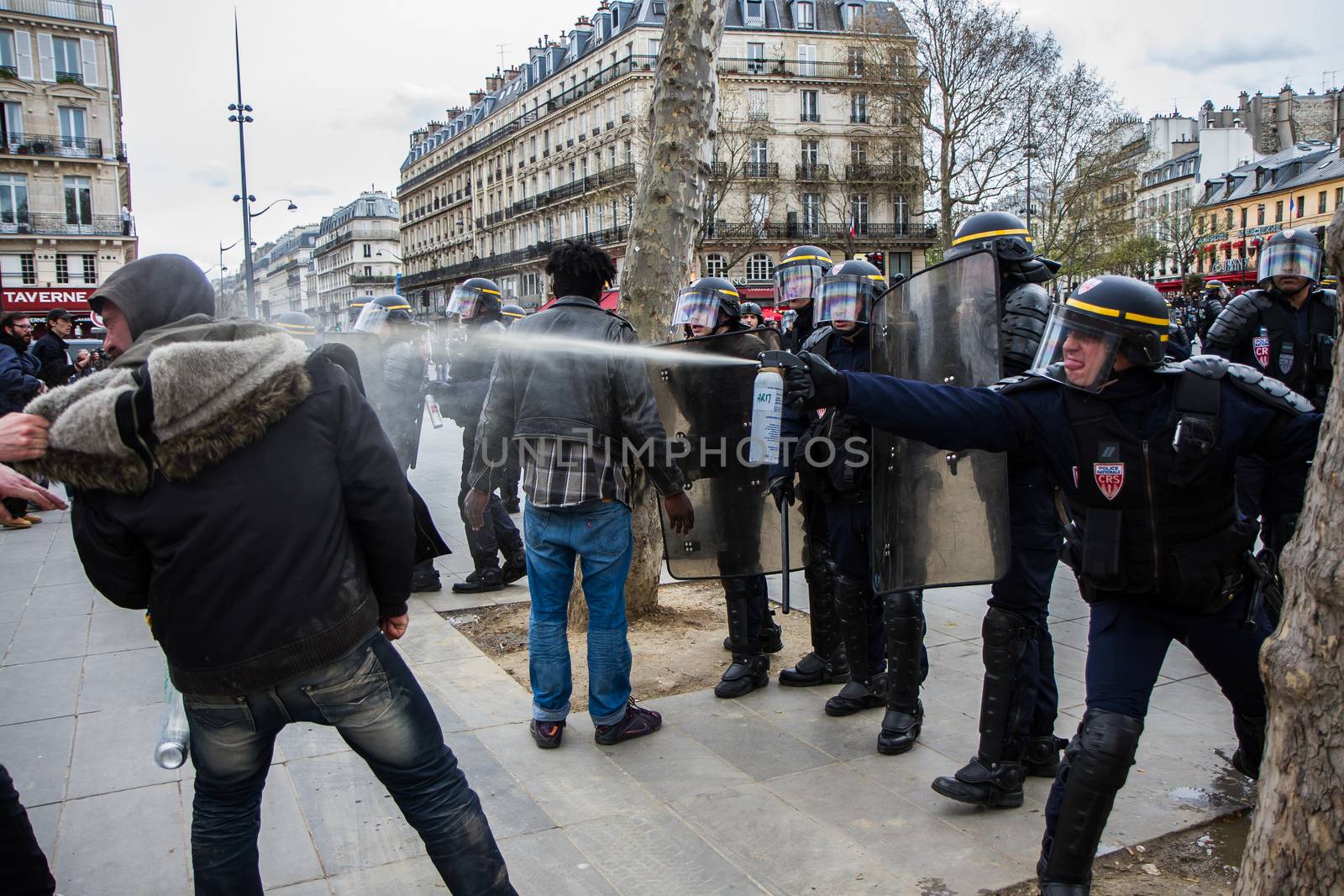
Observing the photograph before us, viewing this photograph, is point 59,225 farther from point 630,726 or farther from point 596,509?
point 630,726

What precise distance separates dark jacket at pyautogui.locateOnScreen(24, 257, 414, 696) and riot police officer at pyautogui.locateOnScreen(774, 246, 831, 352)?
2.77 metres

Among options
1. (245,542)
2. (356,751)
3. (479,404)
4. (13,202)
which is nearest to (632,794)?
(356,751)

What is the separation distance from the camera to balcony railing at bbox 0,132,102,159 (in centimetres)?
4359

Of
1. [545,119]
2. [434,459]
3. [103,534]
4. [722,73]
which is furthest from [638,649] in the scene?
[545,119]

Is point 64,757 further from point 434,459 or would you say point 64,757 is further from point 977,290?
point 434,459

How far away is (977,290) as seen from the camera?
328 centimetres

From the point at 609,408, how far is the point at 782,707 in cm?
151

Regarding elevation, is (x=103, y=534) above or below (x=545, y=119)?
below

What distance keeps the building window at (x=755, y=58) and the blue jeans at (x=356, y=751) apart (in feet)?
181

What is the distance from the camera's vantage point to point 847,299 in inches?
156

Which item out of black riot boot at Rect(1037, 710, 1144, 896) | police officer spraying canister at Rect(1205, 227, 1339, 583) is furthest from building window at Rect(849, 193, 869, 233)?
black riot boot at Rect(1037, 710, 1144, 896)

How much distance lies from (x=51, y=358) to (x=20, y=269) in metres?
41.7

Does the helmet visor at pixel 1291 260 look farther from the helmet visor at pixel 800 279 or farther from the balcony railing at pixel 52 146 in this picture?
the balcony railing at pixel 52 146

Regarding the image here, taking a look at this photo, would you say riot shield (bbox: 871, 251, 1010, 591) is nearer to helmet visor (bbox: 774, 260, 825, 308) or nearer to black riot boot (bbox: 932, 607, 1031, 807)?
black riot boot (bbox: 932, 607, 1031, 807)
